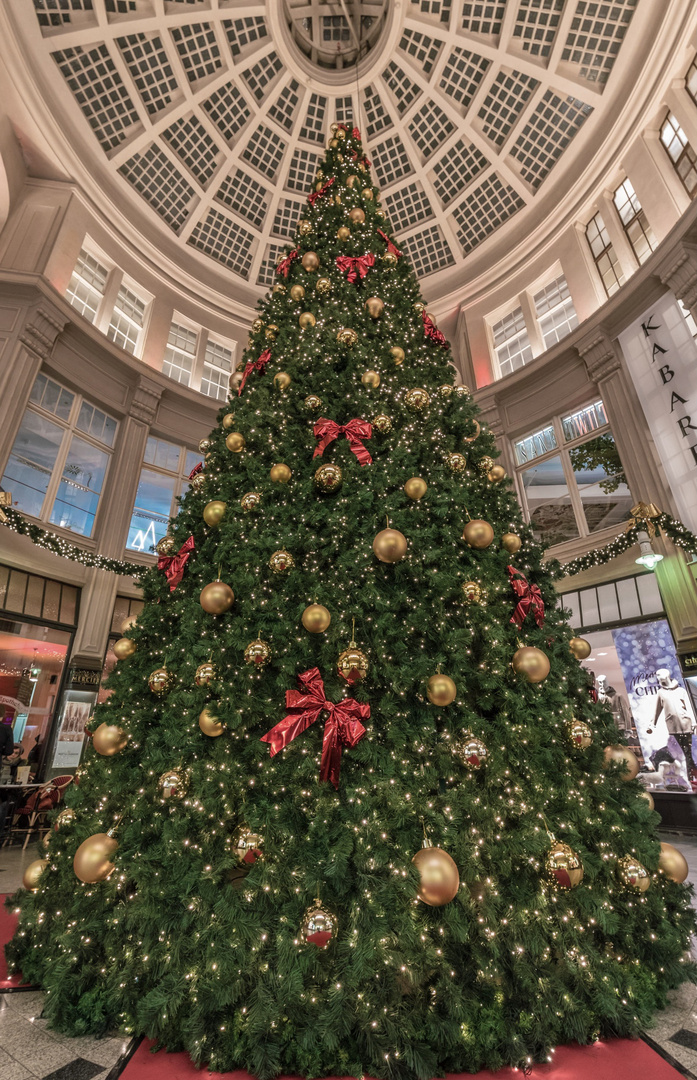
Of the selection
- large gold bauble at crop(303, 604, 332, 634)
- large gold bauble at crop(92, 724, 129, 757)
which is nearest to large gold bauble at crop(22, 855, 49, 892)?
large gold bauble at crop(92, 724, 129, 757)

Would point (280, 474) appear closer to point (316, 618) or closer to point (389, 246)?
point (316, 618)

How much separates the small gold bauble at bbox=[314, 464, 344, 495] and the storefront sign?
296 inches

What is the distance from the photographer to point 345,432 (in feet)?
9.80

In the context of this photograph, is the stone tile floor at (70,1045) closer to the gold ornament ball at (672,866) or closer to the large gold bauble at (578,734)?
the gold ornament ball at (672,866)

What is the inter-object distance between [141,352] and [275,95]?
776cm

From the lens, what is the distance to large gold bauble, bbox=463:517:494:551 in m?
2.58

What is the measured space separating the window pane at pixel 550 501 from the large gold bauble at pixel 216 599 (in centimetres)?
951

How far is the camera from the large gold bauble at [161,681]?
249 cm

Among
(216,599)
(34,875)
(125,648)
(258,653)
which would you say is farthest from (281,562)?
(34,875)

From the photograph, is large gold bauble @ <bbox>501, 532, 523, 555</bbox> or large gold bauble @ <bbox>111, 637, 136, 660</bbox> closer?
large gold bauble @ <bbox>501, 532, 523, 555</bbox>

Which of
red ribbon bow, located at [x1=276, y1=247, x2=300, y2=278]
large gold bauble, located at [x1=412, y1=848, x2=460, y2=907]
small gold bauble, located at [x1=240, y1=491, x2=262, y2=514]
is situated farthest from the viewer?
red ribbon bow, located at [x1=276, y1=247, x2=300, y2=278]

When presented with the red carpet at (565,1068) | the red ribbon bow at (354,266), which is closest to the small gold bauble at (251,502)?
the red carpet at (565,1068)

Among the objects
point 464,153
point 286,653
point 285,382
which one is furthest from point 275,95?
point 286,653

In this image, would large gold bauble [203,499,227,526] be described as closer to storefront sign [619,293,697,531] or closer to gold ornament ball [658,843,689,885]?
gold ornament ball [658,843,689,885]
